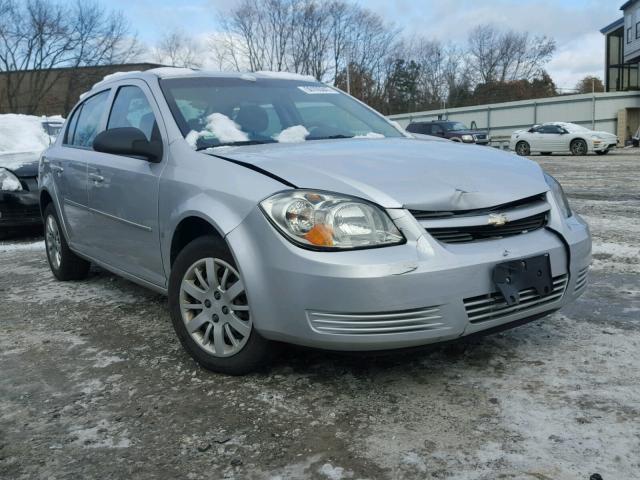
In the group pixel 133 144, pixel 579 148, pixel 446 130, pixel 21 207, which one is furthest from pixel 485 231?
pixel 446 130

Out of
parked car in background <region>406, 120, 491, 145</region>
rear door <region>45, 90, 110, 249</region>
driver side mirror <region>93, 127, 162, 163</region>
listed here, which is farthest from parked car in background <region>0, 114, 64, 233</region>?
parked car in background <region>406, 120, 491, 145</region>

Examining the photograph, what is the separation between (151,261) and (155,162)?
55cm

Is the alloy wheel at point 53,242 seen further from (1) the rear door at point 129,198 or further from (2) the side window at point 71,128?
(1) the rear door at point 129,198

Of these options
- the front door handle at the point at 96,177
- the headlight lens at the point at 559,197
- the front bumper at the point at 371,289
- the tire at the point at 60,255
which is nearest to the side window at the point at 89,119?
the front door handle at the point at 96,177

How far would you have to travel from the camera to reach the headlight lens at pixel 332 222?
2.47 metres

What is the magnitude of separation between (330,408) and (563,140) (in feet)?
76.2

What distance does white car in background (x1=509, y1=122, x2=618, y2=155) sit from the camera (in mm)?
22438

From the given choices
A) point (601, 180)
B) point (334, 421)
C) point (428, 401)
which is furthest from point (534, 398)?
point (601, 180)

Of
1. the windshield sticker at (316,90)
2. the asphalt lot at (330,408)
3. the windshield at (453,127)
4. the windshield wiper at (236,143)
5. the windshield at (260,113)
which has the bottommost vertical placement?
the asphalt lot at (330,408)

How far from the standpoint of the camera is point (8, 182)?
275 inches

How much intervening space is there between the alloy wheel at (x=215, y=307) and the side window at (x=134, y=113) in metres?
0.92

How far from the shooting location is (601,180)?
1181 cm

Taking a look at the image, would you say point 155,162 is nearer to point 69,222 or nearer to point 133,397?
point 133,397

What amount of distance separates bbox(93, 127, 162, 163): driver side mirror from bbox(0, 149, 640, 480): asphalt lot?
3.44ft
